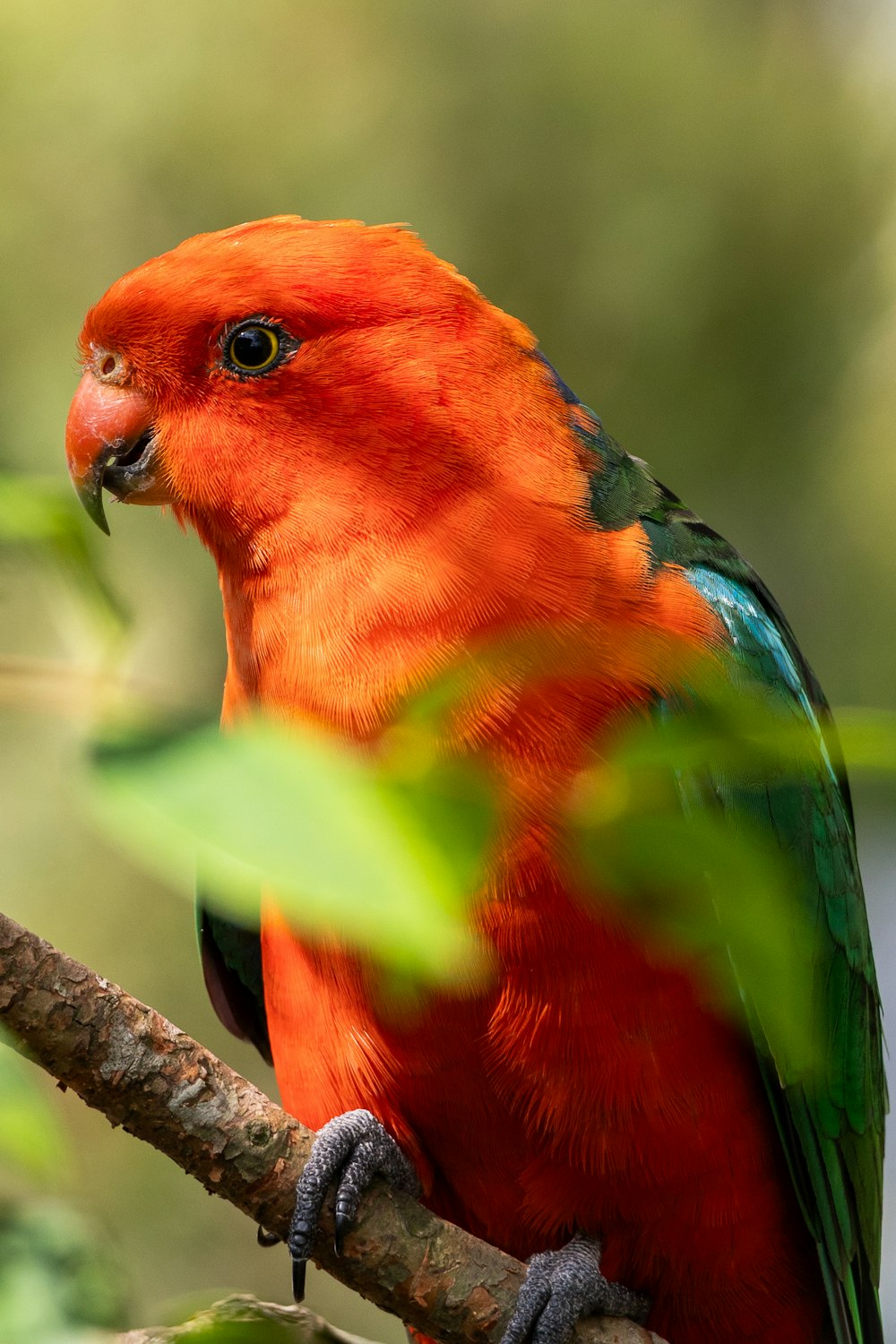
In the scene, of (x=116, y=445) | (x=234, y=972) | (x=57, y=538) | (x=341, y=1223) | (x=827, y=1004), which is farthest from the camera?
(x=234, y=972)

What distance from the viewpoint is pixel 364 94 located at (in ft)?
20.5

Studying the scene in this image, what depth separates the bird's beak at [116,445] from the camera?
2605 millimetres

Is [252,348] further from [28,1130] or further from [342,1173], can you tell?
[28,1130]

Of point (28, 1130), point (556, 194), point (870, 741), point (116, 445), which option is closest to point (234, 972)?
point (116, 445)

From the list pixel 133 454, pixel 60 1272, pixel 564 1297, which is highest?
pixel 133 454

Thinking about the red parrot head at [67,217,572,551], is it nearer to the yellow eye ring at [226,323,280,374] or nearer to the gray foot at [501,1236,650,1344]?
the yellow eye ring at [226,323,280,374]

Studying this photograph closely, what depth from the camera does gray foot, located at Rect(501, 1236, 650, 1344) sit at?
7.36ft

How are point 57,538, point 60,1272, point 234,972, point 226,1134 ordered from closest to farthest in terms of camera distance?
point 57,538, point 60,1272, point 226,1134, point 234,972

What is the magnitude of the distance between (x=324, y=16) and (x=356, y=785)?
6488mm

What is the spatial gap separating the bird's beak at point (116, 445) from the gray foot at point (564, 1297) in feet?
4.96

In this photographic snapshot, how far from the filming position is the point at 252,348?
2.54m

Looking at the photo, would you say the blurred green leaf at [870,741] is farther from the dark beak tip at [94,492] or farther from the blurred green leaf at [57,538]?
the dark beak tip at [94,492]

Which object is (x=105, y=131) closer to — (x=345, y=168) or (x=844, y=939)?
(x=345, y=168)

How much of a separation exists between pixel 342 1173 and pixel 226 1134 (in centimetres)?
44
